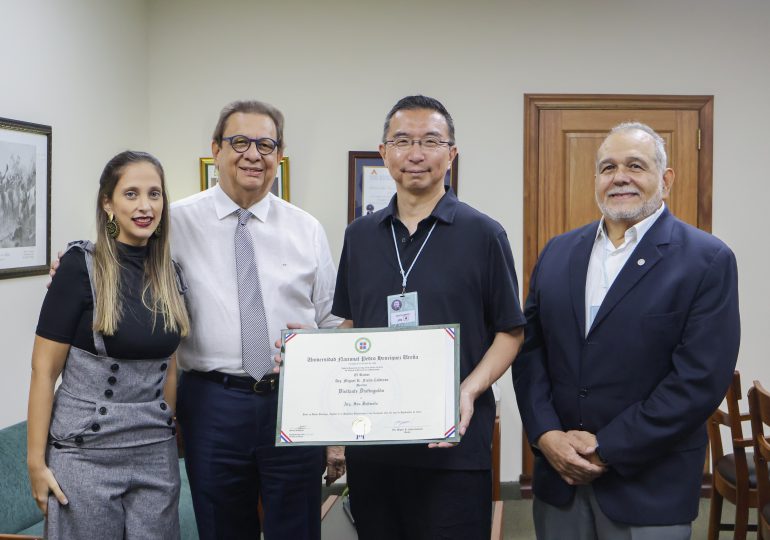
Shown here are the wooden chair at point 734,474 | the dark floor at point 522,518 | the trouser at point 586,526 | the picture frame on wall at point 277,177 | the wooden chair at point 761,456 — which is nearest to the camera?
the trouser at point 586,526

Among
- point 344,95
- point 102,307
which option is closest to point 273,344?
point 102,307

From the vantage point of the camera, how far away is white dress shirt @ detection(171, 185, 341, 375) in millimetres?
2152

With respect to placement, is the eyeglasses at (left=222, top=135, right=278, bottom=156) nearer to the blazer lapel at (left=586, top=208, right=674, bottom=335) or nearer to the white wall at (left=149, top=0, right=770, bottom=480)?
the blazer lapel at (left=586, top=208, right=674, bottom=335)

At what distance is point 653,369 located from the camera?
188cm

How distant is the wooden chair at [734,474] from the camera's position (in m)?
3.25

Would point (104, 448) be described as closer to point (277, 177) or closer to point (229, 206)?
point (229, 206)

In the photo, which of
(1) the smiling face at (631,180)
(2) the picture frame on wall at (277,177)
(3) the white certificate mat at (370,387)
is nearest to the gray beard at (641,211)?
(1) the smiling face at (631,180)

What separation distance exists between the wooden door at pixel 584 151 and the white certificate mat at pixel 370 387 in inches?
100

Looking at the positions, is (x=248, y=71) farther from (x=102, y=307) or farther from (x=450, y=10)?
(x=102, y=307)

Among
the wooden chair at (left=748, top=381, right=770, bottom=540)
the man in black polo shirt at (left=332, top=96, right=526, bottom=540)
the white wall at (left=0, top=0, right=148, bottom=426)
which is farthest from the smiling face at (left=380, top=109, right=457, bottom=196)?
the white wall at (left=0, top=0, right=148, bottom=426)

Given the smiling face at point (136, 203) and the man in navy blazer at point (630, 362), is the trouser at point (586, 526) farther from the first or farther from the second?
the smiling face at point (136, 203)

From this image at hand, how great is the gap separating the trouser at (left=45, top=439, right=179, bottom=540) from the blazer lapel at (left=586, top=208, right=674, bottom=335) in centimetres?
123

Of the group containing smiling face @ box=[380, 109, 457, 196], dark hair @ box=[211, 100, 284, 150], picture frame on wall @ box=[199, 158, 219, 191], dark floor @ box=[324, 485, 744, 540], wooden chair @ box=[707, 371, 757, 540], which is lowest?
dark floor @ box=[324, 485, 744, 540]

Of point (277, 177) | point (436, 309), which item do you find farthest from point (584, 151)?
point (436, 309)
